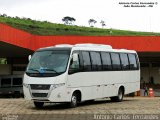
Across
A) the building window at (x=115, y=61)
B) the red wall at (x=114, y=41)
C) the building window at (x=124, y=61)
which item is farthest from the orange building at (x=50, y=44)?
the building window at (x=115, y=61)

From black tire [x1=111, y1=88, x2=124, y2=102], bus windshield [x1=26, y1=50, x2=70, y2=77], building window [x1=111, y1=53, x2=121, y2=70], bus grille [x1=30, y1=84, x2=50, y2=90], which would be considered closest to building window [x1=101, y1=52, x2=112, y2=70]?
building window [x1=111, y1=53, x2=121, y2=70]

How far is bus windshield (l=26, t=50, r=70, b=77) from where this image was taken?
1878 cm

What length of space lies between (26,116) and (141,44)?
33.4 metres

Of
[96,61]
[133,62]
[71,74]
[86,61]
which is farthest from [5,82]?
[71,74]

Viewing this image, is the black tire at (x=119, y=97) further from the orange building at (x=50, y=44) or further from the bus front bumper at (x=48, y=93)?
the orange building at (x=50, y=44)

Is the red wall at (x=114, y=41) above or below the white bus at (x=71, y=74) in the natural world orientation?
above

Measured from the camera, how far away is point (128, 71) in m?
25.7

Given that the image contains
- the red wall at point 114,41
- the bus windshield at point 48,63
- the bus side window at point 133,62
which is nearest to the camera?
the bus windshield at point 48,63

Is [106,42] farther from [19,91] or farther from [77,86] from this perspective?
[77,86]

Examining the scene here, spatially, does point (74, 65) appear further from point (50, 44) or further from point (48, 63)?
point (50, 44)

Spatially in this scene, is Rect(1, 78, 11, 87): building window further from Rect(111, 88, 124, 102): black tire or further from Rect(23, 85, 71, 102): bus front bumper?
Rect(23, 85, 71, 102): bus front bumper

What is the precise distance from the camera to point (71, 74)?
19234mm

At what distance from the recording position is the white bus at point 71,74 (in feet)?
60.8

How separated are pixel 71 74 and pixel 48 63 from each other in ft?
3.25
